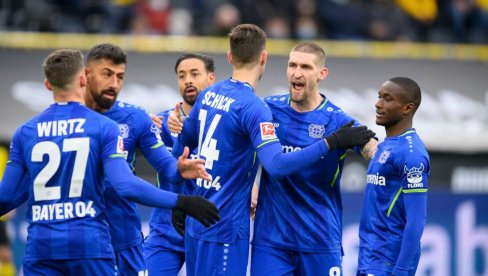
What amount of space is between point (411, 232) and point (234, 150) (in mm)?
1494

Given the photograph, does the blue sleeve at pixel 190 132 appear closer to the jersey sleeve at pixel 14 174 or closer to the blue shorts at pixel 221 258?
the blue shorts at pixel 221 258

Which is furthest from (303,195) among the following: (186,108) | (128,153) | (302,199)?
(186,108)

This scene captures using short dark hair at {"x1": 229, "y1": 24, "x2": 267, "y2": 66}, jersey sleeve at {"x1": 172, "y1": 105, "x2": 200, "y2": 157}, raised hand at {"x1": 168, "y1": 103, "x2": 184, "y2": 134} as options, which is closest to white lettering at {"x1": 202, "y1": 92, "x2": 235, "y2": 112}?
jersey sleeve at {"x1": 172, "y1": 105, "x2": 200, "y2": 157}

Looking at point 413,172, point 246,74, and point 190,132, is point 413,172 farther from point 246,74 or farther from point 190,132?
point 190,132

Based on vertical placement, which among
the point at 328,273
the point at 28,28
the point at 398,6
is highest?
the point at 398,6

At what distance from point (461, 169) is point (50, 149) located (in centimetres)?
999

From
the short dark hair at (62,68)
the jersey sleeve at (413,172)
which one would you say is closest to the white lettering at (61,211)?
the short dark hair at (62,68)

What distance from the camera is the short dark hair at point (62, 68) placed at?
281 inches

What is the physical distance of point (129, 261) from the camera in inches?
328

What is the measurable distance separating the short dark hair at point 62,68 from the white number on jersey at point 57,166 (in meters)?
0.45

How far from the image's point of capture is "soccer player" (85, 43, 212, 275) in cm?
798

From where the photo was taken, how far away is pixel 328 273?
8266 millimetres

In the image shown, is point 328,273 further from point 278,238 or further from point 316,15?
point 316,15

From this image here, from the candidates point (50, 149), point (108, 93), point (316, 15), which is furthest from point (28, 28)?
point (50, 149)
